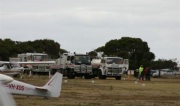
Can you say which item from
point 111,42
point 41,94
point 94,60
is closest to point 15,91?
point 41,94

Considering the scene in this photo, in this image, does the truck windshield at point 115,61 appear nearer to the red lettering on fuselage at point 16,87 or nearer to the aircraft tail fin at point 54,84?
the aircraft tail fin at point 54,84

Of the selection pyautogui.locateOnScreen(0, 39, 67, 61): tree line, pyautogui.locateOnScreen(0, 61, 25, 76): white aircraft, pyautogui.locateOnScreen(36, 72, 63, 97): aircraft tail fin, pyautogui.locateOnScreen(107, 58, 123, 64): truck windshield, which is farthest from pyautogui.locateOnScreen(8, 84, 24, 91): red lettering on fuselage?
pyautogui.locateOnScreen(0, 39, 67, 61): tree line

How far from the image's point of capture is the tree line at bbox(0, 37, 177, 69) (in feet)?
386

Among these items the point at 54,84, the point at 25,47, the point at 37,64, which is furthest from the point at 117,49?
the point at 54,84

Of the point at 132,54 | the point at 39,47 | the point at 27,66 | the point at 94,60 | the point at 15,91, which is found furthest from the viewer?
the point at 39,47

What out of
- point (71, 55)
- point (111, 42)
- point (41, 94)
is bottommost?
point (41, 94)

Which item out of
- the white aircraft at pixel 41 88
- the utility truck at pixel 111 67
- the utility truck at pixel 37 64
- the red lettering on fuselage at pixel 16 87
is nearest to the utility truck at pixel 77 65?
the utility truck at pixel 111 67

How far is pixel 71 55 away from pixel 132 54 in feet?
237

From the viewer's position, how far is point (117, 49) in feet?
431

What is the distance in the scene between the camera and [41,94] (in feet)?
62.7

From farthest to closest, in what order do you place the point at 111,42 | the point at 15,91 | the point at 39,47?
the point at 39,47, the point at 111,42, the point at 15,91

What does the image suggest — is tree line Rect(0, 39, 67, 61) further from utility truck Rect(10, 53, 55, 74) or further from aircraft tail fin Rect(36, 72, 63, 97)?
aircraft tail fin Rect(36, 72, 63, 97)

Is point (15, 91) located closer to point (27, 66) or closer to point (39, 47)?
point (27, 66)

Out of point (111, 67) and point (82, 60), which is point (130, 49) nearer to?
point (111, 67)
